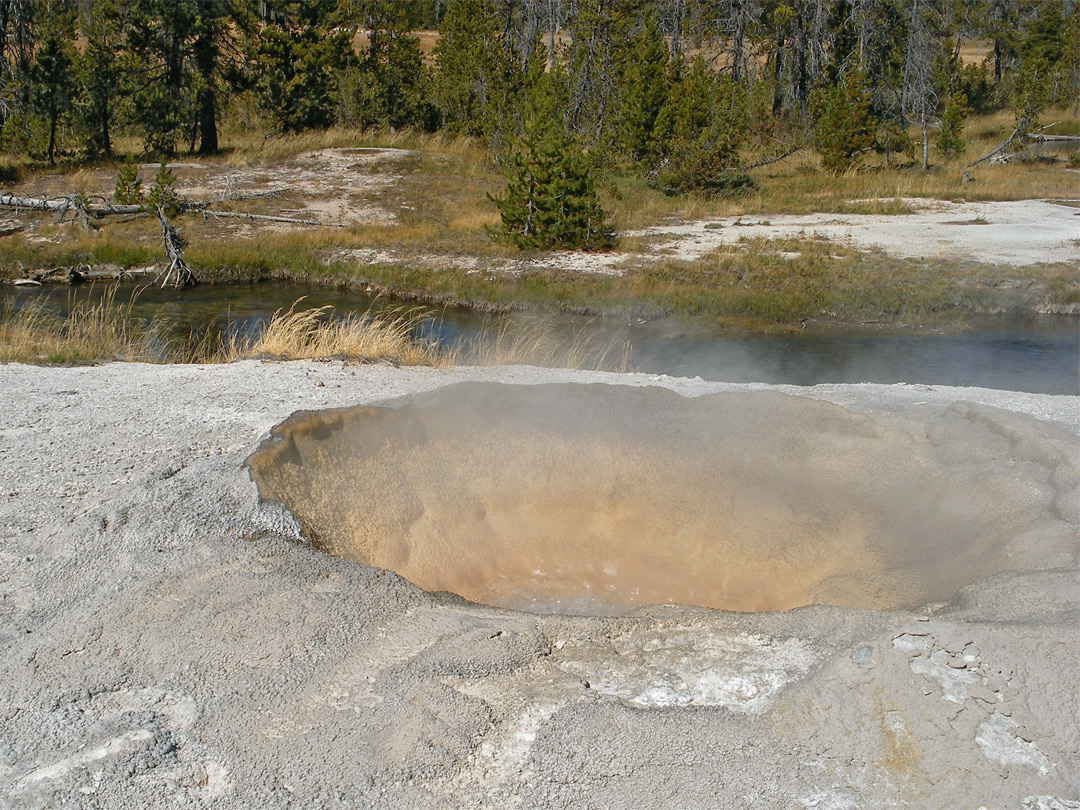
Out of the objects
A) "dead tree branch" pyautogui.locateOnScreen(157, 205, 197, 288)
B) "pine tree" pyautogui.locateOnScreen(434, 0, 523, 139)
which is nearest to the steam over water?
"dead tree branch" pyautogui.locateOnScreen(157, 205, 197, 288)

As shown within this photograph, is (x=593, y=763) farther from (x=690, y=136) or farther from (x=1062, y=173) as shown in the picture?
(x=1062, y=173)

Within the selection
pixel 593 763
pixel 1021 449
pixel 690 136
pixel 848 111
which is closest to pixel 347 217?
pixel 690 136

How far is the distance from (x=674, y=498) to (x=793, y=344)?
7464mm

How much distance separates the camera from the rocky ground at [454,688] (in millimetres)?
3029

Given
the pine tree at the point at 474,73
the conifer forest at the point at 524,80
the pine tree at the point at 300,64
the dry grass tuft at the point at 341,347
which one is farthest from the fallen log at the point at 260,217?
the dry grass tuft at the point at 341,347

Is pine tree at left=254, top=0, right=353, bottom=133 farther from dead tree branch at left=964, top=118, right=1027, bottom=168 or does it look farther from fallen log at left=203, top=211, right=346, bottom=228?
dead tree branch at left=964, top=118, right=1027, bottom=168

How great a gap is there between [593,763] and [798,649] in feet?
3.56

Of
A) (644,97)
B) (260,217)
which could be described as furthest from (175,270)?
(644,97)

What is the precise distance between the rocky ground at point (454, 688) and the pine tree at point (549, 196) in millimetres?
12614

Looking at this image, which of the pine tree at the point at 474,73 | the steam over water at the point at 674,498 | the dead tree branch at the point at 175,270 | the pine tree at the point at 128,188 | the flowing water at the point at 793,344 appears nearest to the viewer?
the steam over water at the point at 674,498

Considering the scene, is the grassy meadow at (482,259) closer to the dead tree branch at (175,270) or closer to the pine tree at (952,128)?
the dead tree branch at (175,270)

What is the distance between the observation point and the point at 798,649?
3.71 metres

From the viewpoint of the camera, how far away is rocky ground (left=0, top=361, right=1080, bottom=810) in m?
3.03

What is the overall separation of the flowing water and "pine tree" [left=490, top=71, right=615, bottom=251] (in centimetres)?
305
